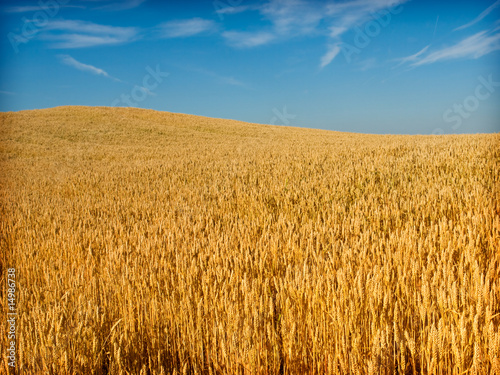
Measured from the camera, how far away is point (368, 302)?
2053 millimetres

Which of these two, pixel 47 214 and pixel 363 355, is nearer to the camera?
pixel 363 355

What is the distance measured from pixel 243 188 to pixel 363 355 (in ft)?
16.9

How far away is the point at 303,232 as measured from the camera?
142 inches

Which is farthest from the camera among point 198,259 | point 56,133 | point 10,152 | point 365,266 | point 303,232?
point 56,133

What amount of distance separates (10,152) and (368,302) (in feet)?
83.3

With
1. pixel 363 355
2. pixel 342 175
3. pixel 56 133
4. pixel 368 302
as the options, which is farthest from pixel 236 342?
pixel 56 133

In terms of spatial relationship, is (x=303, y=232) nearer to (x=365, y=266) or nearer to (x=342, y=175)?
(x=365, y=266)

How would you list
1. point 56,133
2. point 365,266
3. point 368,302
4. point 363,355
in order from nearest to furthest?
1. point 363,355
2. point 368,302
3. point 365,266
4. point 56,133

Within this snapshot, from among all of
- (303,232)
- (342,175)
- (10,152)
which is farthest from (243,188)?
(10,152)

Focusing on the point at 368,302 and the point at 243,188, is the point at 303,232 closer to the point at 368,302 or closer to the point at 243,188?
the point at 368,302

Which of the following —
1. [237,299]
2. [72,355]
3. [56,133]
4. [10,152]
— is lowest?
[72,355]

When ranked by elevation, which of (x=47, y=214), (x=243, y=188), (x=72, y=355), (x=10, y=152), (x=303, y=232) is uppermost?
(x=10, y=152)

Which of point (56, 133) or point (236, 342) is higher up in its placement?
point (56, 133)

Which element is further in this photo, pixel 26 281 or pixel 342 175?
pixel 342 175
